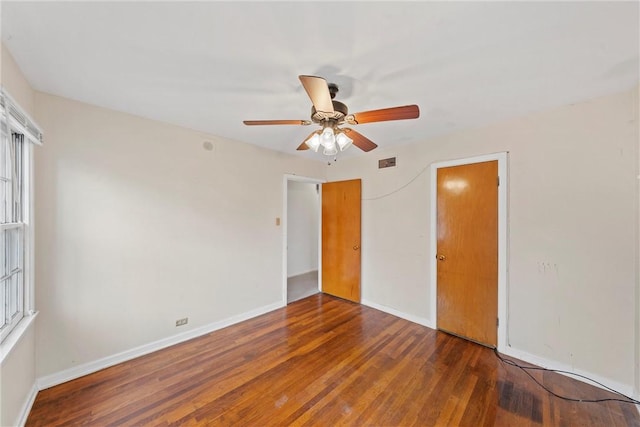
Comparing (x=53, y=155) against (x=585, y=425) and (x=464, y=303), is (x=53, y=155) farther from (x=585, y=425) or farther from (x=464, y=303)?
(x=585, y=425)

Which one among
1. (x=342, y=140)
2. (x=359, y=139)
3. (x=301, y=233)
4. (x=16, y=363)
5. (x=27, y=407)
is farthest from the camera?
(x=301, y=233)

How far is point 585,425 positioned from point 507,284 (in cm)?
110

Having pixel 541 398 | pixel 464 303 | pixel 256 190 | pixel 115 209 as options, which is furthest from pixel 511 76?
pixel 115 209

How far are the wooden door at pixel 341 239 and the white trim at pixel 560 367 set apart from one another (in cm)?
196

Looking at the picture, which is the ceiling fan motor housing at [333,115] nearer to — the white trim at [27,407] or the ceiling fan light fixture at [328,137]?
the ceiling fan light fixture at [328,137]

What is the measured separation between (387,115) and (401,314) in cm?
278

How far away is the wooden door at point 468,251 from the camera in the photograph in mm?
2527

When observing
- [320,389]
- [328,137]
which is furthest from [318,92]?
[320,389]

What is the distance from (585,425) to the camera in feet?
5.32

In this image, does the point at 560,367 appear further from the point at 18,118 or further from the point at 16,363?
the point at 18,118

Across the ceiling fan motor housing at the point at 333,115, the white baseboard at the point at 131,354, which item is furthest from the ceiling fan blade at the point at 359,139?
the white baseboard at the point at 131,354

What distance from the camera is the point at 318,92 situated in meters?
1.40

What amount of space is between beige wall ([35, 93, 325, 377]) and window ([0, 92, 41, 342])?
13 cm

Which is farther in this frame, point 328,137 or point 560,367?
point 560,367
